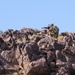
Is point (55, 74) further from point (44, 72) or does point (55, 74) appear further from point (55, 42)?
point (55, 42)

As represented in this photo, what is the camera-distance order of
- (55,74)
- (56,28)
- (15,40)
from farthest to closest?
(56,28)
(15,40)
(55,74)

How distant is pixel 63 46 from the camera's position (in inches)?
2539

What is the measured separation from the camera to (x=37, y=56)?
60.1 meters

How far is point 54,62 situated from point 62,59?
5.10ft

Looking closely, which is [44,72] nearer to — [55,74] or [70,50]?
[55,74]

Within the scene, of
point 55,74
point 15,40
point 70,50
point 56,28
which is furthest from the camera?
point 56,28

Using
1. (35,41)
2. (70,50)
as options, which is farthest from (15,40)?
(70,50)

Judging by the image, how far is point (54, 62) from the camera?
60.8 m

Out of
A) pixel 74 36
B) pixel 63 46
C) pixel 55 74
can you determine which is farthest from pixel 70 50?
pixel 74 36

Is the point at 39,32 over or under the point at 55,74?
over

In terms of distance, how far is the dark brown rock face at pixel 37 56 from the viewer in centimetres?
5912

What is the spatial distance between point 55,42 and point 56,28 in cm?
1026

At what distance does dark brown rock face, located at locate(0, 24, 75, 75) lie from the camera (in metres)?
59.1

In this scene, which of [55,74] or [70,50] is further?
[70,50]
